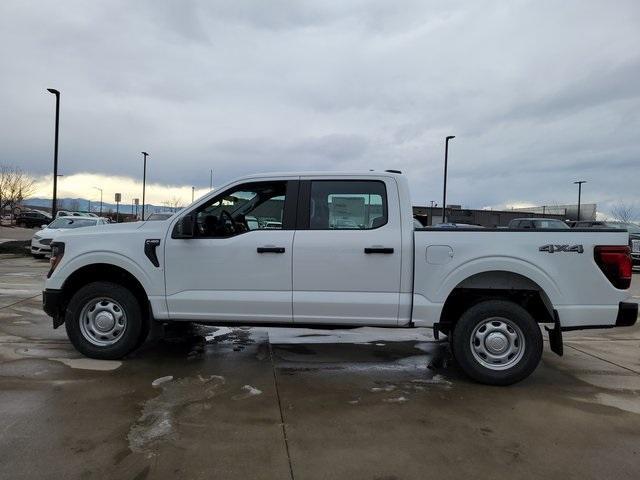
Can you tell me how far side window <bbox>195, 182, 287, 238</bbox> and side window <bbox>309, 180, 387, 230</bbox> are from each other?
35 cm

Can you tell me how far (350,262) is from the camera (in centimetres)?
495

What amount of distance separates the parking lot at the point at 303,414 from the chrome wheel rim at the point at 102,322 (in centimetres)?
25

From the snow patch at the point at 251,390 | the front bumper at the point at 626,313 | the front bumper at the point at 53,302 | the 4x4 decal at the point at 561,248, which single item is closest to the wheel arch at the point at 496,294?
the 4x4 decal at the point at 561,248

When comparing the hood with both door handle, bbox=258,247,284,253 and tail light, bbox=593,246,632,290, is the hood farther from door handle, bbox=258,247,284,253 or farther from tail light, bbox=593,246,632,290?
tail light, bbox=593,246,632,290

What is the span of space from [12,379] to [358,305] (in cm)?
335

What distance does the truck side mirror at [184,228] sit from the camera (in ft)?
16.5

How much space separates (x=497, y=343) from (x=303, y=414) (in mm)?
2032

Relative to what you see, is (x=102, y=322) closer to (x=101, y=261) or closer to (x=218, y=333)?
(x=101, y=261)

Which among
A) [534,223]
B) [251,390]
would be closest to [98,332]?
[251,390]

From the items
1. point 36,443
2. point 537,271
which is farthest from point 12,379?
point 537,271

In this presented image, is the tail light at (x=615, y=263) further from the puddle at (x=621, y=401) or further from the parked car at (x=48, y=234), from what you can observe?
the parked car at (x=48, y=234)

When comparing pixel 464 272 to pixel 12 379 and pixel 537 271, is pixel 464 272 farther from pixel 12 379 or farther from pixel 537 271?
pixel 12 379

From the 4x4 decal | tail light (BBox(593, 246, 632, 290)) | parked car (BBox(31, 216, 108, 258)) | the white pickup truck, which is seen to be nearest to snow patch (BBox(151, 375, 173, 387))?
the white pickup truck

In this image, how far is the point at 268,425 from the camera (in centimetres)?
390
